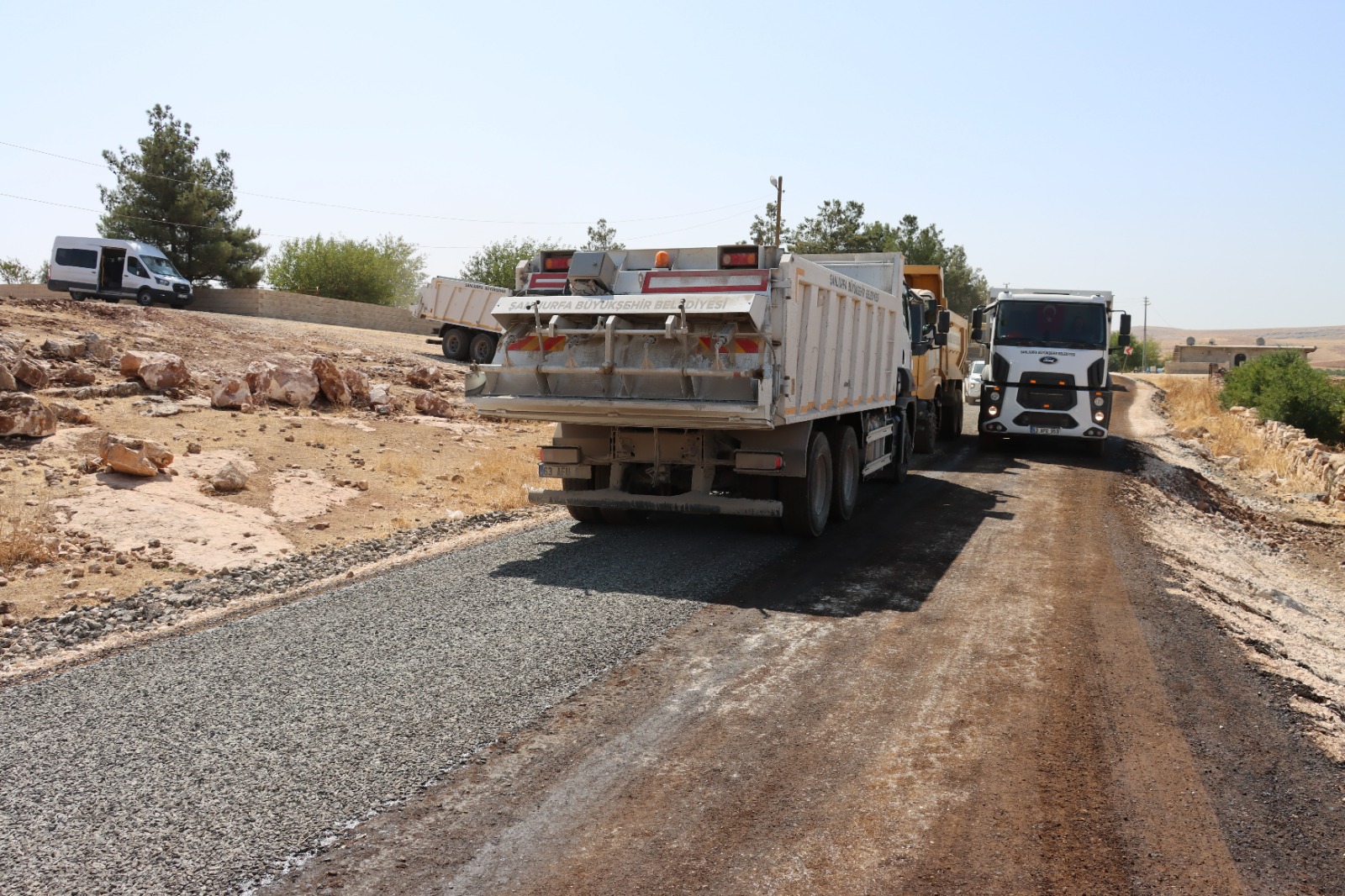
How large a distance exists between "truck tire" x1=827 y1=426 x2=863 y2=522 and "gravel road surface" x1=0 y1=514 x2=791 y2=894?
121 inches

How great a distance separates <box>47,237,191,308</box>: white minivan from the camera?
100 ft

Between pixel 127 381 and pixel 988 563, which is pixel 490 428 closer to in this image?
pixel 127 381

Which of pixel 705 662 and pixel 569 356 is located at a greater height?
pixel 569 356

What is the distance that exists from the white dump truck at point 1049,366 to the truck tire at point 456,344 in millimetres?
17533

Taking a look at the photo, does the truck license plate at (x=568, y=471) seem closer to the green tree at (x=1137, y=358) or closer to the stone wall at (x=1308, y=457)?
the stone wall at (x=1308, y=457)

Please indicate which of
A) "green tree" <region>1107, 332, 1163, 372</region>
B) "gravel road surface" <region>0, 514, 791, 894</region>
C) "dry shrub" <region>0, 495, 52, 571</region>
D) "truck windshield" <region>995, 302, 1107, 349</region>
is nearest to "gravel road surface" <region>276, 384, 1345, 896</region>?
"gravel road surface" <region>0, 514, 791, 894</region>

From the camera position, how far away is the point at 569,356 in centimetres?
944

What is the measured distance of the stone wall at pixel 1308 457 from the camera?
20.0m

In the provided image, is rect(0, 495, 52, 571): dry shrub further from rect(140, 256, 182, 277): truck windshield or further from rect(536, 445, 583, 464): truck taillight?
rect(140, 256, 182, 277): truck windshield

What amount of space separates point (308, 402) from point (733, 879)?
49.4 ft

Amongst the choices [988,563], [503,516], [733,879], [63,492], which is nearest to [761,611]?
[988,563]

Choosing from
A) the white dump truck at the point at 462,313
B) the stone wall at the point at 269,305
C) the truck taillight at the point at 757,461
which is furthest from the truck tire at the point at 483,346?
the truck taillight at the point at 757,461

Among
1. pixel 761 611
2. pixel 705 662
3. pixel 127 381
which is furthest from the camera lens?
pixel 127 381

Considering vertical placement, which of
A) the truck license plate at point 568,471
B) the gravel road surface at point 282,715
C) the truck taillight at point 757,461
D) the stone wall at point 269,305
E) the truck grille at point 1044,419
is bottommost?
the gravel road surface at point 282,715
